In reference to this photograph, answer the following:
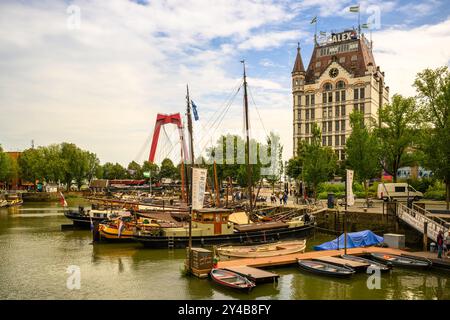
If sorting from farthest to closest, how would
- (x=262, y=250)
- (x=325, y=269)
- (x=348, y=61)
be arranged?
(x=348, y=61) < (x=262, y=250) < (x=325, y=269)

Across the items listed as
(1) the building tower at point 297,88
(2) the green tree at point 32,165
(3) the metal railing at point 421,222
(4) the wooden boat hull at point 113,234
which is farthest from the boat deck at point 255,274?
(2) the green tree at point 32,165

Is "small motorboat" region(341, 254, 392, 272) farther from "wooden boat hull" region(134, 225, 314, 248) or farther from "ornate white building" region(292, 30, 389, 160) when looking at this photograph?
"ornate white building" region(292, 30, 389, 160)

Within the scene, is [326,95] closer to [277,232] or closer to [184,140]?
[184,140]

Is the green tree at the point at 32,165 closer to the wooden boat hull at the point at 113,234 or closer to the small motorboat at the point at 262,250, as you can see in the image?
the wooden boat hull at the point at 113,234

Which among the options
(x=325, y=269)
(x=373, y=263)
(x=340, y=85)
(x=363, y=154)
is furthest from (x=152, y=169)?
(x=325, y=269)

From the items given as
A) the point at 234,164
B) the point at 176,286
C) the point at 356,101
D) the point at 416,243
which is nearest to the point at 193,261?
the point at 176,286

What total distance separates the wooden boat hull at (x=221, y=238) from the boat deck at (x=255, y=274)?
28.6 ft

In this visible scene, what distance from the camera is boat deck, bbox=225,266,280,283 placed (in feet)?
79.5

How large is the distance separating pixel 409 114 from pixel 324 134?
54.8 m

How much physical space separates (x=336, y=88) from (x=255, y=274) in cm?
9023

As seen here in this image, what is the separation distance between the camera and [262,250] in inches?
1244

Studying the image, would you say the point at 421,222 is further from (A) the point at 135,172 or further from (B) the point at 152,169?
(A) the point at 135,172

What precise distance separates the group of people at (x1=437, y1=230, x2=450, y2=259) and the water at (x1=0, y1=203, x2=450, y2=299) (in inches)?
93.4

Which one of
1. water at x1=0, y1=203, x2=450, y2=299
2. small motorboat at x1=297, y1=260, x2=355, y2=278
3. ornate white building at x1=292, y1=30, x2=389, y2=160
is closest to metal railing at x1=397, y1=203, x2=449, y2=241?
water at x1=0, y1=203, x2=450, y2=299
